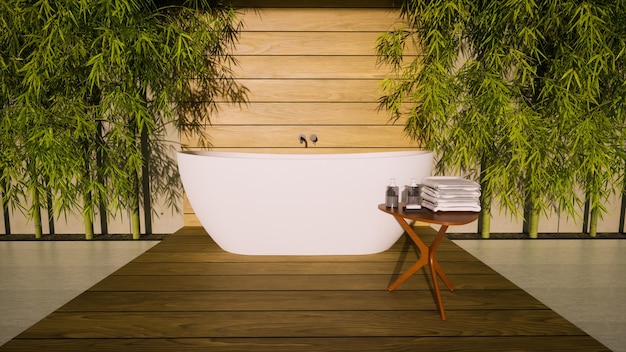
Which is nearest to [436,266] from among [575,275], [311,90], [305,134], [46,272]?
[575,275]

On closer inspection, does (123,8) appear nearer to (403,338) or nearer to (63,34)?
(63,34)

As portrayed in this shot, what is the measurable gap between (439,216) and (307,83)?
1.79 metres

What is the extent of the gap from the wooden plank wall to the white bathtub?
2.68 ft

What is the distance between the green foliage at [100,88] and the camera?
2.79m

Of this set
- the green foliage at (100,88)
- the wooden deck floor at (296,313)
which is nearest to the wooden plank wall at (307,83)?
the green foliage at (100,88)

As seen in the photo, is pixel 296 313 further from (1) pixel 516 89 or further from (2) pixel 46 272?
(1) pixel 516 89

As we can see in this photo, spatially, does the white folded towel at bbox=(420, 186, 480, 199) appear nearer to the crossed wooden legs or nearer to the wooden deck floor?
the crossed wooden legs

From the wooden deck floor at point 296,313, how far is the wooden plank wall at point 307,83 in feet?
3.86

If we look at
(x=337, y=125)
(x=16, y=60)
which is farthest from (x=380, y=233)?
(x=16, y=60)

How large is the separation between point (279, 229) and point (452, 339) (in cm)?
114

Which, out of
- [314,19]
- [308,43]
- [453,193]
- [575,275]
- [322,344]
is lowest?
[575,275]

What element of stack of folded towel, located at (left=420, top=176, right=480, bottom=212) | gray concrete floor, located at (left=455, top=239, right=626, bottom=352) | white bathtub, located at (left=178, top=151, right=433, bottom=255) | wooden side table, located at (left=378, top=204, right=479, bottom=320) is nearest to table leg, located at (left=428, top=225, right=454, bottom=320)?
wooden side table, located at (left=378, top=204, right=479, bottom=320)

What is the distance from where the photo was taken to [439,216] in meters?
1.72

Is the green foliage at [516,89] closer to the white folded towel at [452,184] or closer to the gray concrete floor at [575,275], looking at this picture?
the gray concrete floor at [575,275]
